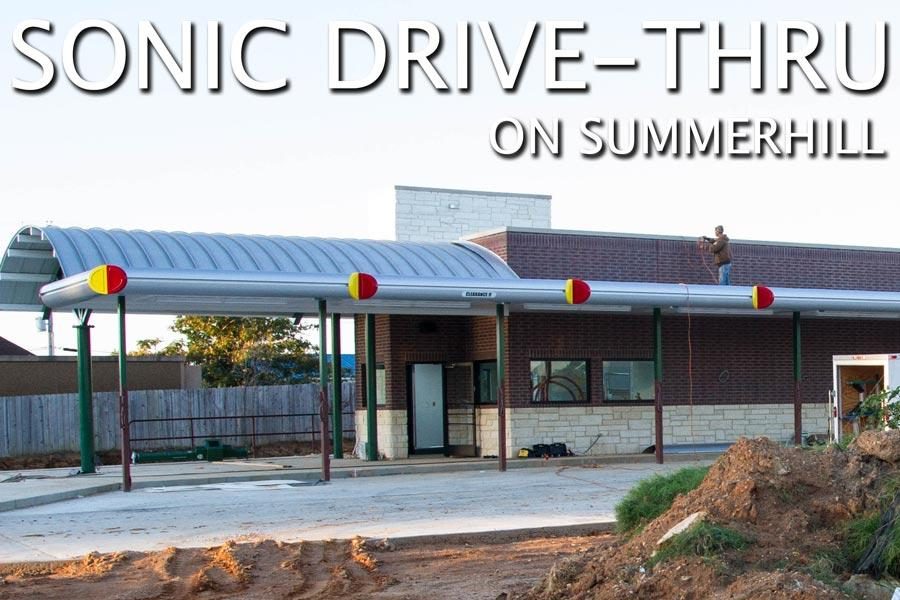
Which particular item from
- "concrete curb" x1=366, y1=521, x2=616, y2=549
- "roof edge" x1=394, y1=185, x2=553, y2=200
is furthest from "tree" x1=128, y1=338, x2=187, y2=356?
"concrete curb" x1=366, y1=521, x2=616, y2=549

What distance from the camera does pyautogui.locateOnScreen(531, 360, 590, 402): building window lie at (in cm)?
2717

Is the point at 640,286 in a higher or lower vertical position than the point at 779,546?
higher

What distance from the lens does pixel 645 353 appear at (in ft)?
92.7

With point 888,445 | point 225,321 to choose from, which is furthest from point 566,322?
point 225,321

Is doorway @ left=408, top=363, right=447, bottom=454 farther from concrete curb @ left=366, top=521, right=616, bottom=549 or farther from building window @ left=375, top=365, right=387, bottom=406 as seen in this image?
concrete curb @ left=366, top=521, right=616, bottom=549

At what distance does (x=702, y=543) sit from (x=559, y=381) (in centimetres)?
1813

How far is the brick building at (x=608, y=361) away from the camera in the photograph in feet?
89.1

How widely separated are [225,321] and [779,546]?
4076cm

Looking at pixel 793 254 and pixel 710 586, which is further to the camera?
pixel 793 254

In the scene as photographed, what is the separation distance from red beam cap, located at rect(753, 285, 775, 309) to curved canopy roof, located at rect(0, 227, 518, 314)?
4.73 m

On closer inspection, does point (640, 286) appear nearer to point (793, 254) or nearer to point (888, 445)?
point (793, 254)

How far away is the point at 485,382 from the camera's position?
2798 cm

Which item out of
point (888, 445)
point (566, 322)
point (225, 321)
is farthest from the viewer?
point (225, 321)

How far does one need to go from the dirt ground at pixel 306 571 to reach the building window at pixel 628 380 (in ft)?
44.6
